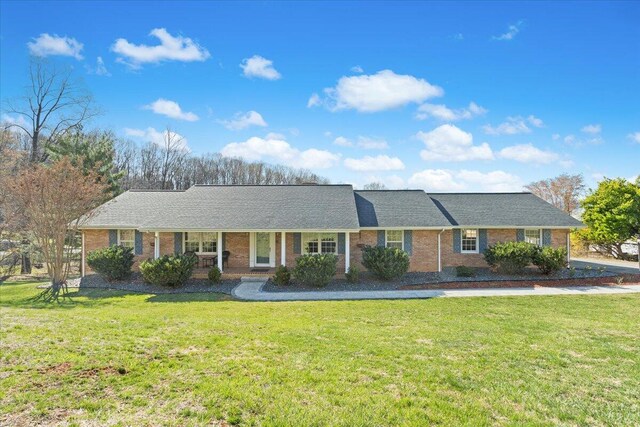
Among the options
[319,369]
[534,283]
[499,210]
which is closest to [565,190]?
[499,210]

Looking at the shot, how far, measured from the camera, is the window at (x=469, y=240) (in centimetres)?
1895

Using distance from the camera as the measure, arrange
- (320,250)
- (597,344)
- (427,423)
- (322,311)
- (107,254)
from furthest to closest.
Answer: (320,250) → (107,254) → (322,311) → (597,344) → (427,423)

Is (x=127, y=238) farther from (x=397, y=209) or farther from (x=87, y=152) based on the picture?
(x=397, y=209)

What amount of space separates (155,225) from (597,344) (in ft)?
55.3

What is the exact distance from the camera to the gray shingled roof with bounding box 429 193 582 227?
61.0 feet

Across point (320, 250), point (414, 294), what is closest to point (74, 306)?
point (320, 250)

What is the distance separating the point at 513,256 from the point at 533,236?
3.40 meters

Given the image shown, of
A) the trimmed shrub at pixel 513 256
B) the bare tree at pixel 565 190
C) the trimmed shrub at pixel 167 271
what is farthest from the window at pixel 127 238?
the bare tree at pixel 565 190

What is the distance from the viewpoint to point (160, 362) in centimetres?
586

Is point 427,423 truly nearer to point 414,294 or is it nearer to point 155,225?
point 414,294

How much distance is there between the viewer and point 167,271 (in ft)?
48.5

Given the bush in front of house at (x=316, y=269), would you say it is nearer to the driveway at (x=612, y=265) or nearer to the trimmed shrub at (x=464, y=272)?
the trimmed shrub at (x=464, y=272)

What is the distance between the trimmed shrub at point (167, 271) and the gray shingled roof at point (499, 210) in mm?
14054

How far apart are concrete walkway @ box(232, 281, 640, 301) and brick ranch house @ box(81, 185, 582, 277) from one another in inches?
104
